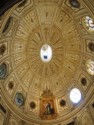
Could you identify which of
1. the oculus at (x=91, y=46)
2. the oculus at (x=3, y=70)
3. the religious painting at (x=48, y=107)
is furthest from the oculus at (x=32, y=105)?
the oculus at (x=91, y=46)

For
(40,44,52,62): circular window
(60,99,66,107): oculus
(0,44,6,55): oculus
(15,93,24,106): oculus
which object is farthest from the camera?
(40,44,52,62): circular window

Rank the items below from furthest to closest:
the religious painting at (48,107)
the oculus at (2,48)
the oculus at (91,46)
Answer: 1. the religious painting at (48,107)
2. the oculus at (91,46)
3. the oculus at (2,48)

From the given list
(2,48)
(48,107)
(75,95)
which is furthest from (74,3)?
(48,107)

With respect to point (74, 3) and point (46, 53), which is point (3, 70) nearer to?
point (46, 53)

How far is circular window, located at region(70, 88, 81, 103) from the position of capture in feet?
71.9

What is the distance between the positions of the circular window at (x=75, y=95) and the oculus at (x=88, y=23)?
17.6ft

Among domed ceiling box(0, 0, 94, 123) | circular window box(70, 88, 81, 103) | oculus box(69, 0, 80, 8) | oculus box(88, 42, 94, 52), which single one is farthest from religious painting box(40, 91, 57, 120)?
oculus box(69, 0, 80, 8)

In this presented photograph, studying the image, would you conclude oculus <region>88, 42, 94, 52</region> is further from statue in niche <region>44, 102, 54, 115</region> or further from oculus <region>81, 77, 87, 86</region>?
statue in niche <region>44, 102, 54, 115</region>

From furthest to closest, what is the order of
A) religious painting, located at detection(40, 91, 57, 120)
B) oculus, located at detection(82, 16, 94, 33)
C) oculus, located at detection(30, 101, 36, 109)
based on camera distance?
oculus, located at detection(30, 101, 36, 109) < religious painting, located at detection(40, 91, 57, 120) < oculus, located at detection(82, 16, 94, 33)

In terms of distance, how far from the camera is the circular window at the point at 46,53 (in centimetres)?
2462

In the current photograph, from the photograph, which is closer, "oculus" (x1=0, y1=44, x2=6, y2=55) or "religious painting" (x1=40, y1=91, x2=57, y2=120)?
"oculus" (x1=0, y1=44, x2=6, y2=55)

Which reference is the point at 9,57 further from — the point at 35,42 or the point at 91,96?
the point at 91,96

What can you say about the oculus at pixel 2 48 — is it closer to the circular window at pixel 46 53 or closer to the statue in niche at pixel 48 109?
the circular window at pixel 46 53

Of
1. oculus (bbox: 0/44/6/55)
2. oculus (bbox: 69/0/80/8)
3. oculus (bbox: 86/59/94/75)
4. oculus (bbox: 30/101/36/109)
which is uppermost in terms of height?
oculus (bbox: 69/0/80/8)
